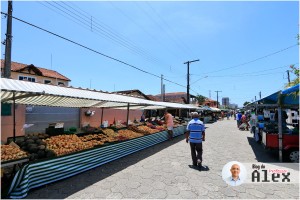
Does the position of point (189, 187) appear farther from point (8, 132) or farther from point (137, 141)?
point (8, 132)

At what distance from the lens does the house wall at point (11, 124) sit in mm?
11508

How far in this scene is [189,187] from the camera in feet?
18.2

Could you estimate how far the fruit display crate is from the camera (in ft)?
15.8

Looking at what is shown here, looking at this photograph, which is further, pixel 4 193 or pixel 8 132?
pixel 8 132

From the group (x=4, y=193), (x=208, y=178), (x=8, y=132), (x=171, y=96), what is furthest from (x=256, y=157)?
(x=171, y=96)

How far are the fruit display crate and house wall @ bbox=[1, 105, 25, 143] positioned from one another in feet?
23.2

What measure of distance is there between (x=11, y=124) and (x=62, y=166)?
842cm

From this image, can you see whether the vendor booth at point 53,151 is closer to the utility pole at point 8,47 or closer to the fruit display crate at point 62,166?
the fruit display crate at point 62,166

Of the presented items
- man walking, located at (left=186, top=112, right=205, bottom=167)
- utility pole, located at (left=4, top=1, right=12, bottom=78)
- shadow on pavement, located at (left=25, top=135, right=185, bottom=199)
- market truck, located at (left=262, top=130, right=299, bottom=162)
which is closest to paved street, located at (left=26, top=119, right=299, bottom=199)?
shadow on pavement, located at (left=25, top=135, right=185, bottom=199)

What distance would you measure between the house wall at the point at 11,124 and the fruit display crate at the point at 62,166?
7.07 meters

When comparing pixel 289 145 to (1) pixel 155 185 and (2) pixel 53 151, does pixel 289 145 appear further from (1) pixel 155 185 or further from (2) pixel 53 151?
(2) pixel 53 151

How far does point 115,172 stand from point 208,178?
2.91 metres

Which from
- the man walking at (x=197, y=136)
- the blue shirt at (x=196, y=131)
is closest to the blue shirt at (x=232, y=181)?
the man walking at (x=197, y=136)

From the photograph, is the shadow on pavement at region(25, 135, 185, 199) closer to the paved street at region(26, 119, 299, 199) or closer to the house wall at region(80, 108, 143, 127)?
the paved street at region(26, 119, 299, 199)
